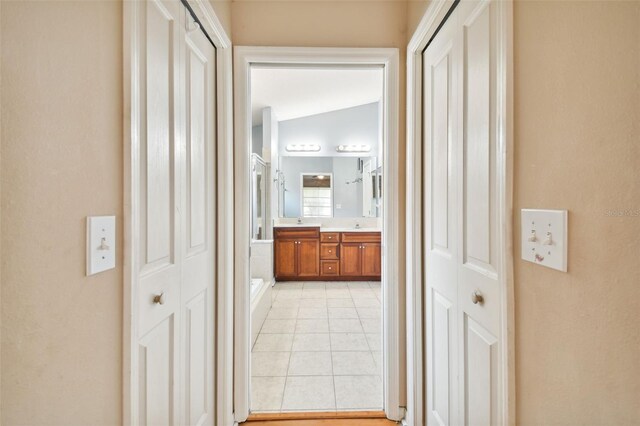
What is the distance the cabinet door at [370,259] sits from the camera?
4.49 metres

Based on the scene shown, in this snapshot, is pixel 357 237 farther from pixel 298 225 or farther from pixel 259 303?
pixel 259 303

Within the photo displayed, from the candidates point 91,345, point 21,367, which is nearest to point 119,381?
point 91,345

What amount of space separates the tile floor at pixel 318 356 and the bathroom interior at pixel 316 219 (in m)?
0.02

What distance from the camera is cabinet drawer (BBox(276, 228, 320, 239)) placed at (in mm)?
4512

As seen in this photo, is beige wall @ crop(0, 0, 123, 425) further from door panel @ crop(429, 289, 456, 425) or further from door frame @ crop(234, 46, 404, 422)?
door panel @ crop(429, 289, 456, 425)

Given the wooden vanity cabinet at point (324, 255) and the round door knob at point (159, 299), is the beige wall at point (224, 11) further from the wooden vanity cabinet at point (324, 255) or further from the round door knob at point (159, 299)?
the wooden vanity cabinet at point (324, 255)

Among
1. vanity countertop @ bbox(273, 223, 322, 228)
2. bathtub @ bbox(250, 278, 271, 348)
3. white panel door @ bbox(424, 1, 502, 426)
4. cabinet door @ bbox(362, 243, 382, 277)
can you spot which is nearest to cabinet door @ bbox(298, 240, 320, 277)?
vanity countertop @ bbox(273, 223, 322, 228)

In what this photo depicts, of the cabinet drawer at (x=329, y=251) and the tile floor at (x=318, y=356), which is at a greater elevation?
the cabinet drawer at (x=329, y=251)

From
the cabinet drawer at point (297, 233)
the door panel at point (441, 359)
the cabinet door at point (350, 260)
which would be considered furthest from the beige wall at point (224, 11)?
the cabinet door at point (350, 260)

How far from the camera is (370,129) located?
4898 mm

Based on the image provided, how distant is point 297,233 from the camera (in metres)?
4.52

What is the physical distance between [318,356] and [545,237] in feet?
6.64

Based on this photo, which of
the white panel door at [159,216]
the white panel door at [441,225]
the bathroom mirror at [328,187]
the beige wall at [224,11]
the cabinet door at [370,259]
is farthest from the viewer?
the bathroom mirror at [328,187]

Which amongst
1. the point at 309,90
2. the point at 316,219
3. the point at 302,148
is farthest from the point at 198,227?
the point at 302,148
